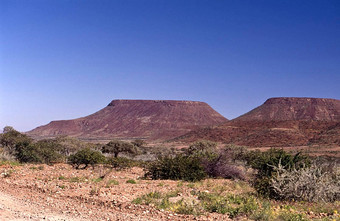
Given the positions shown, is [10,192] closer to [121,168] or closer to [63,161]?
[121,168]

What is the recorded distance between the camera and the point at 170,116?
146375 millimetres

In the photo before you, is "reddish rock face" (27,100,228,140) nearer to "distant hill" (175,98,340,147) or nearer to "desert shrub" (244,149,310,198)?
"distant hill" (175,98,340,147)

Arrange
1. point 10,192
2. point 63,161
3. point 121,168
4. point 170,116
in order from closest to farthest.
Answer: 1. point 10,192
2. point 121,168
3. point 63,161
4. point 170,116

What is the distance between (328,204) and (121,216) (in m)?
5.82

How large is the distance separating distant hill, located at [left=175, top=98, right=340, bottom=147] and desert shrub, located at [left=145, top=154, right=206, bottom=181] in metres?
50.6

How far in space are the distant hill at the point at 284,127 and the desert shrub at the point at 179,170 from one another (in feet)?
166

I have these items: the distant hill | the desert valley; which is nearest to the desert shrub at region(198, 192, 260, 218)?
the desert valley

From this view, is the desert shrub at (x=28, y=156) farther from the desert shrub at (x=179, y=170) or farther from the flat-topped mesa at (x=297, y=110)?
the flat-topped mesa at (x=297, y=110)

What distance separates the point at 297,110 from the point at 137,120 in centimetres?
6313

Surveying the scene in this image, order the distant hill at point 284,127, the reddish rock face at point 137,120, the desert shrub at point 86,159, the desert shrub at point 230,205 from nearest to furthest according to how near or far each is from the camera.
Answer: the desert shrub at point 230,205 < the desert shrub at point 86,159 < the distant hill at point 284,127 < the reddish rock face at point 137,120

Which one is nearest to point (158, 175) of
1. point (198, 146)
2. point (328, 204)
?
point (328, 204)

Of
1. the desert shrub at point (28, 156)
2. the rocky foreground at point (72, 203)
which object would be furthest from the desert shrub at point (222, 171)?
the desert shrub at point (28, 156)

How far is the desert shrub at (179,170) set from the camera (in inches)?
613

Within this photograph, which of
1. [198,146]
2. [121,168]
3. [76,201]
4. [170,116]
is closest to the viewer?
[76,201]
